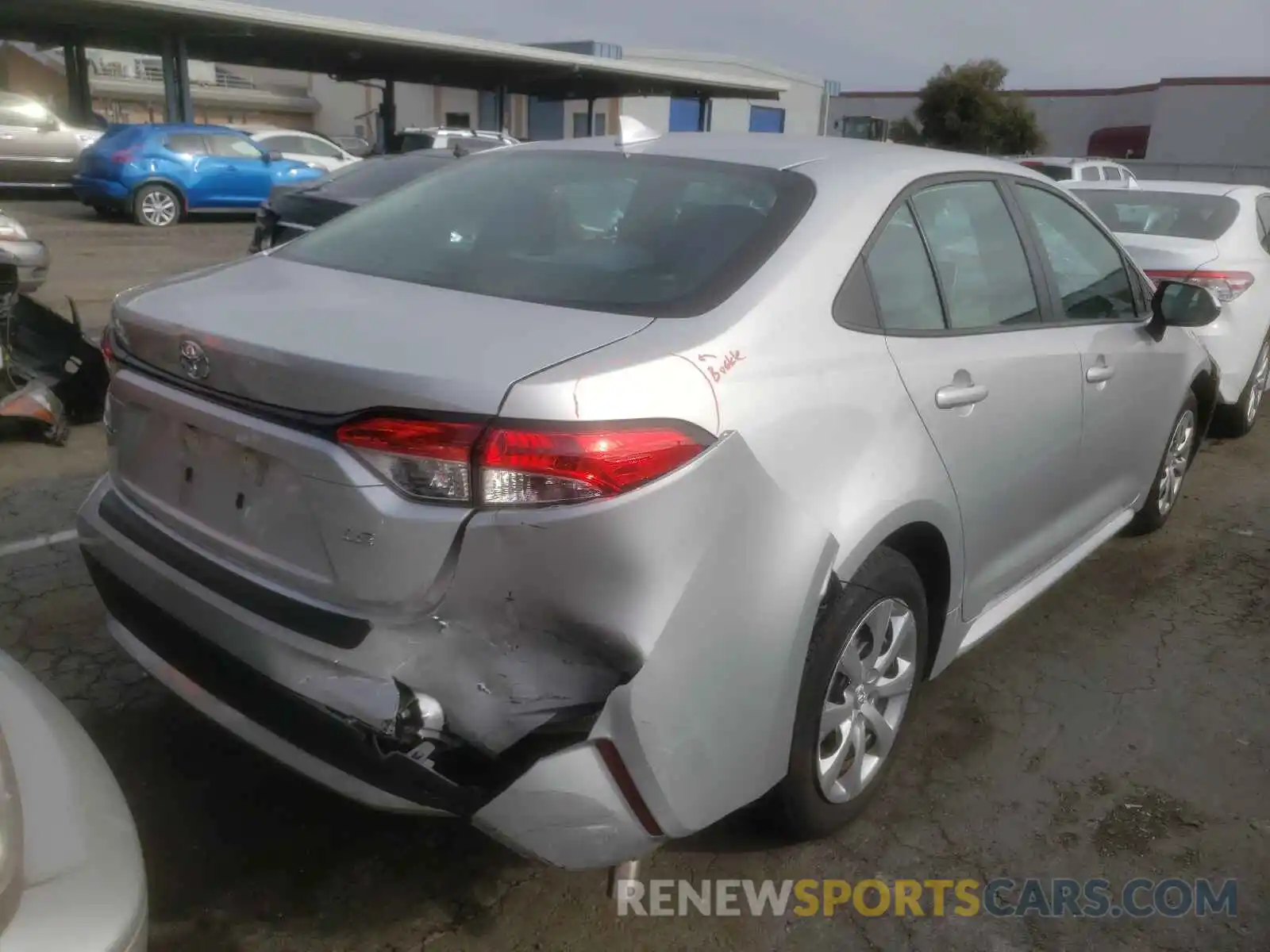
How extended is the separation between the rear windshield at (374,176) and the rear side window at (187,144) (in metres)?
9.33

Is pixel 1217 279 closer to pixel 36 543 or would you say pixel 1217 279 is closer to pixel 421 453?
pixel 421 453

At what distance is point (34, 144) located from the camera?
17828 mm

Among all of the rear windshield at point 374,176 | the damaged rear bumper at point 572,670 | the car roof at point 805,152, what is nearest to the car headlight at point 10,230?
the rear windshield at point 374,176

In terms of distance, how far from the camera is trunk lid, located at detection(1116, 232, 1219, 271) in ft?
19.4

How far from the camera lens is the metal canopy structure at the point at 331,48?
20.6 meters

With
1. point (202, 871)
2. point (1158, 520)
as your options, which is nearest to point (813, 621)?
point (202, 871)

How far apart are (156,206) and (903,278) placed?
1571 cm

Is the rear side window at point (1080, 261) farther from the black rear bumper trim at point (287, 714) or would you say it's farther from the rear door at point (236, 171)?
the rear door at point (236, 171)

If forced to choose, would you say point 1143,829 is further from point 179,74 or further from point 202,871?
point 179,74

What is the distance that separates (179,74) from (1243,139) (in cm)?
3773

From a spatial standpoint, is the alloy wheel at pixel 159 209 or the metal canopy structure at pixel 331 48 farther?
the metal canopy structure at pixel 331 48

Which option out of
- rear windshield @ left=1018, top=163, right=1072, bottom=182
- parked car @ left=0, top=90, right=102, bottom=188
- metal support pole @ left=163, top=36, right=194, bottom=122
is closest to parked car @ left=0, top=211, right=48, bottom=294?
parked car @ left=0, top=90, right=102, bottom=188

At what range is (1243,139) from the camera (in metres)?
40.8

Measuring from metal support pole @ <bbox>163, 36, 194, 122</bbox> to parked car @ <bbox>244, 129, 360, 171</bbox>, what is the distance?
4.46m
